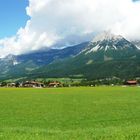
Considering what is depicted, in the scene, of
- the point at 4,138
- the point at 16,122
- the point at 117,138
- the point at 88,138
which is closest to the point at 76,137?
the point at 88,138

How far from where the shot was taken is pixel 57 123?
117 feet

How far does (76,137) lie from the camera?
918 inches

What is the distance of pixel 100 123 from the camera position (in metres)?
34.9

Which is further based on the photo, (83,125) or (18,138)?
(83,125)

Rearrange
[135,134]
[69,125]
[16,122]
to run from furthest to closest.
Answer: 1. [16,122]
2. [69,125]
3. [135,134]

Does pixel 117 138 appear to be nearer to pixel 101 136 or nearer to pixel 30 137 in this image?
pixel 101 136

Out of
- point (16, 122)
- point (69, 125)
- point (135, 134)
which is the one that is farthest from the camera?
point (16, 122)

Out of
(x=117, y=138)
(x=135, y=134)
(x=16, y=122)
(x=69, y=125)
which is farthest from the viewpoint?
(x=16, y=122)

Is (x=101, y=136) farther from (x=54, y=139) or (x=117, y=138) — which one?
(x=54, y=139)

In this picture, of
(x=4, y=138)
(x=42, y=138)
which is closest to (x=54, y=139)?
(x=42, y=138)

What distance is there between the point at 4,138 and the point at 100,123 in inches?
542

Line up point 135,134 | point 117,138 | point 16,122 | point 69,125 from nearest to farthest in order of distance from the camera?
1. point 117,138
2. point 135,134
3. point 69,125
4. point 16,122

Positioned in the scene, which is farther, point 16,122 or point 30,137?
point 16,122

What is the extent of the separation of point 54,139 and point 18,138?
1.94m
